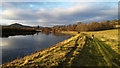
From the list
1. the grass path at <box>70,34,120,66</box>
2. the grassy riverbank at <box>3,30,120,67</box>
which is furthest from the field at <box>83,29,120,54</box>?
the grass path at <box>70,34,120,66</box>

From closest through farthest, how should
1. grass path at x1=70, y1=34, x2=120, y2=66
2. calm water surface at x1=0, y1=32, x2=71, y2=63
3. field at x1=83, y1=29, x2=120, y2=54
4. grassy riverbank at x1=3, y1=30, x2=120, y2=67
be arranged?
grass path at x1=70, y1=34, x2=120, y2=66 → grassy riverbank at x1=3, y1=30, x2=120, y2=67 → calm water surface at x1=0, y1=32, x2=71, y2=63 → field at x1=83, y1=29, x2=120, y2=54

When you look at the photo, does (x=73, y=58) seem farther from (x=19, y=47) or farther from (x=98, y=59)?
(x=19, y=47)

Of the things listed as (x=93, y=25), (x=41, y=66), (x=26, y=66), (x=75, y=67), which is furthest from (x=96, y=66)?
(x=93, y=25)

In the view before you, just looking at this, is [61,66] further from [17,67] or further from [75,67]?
[17,67]

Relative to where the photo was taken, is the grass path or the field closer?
the grass path

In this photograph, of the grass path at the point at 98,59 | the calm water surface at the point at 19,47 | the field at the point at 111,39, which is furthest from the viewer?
the field at the point at 111,39

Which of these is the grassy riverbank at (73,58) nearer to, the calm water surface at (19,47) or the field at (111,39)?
the field at (111,39)

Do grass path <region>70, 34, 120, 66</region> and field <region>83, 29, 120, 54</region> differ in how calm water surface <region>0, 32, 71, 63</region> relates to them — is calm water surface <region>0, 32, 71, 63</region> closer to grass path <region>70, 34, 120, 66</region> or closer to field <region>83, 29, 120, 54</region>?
grass path <region>70, 34, 120, 66</region>

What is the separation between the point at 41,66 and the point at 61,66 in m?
2.44

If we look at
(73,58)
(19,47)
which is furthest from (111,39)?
(19,47)

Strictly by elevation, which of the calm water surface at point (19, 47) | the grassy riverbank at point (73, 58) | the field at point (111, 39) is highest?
the field at point (111, 39)

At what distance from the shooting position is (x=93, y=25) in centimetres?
7406

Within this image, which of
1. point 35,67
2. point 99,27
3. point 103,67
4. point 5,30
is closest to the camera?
point 103,67

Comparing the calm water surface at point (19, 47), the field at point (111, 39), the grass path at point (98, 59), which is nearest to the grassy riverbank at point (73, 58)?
the grass path at point (98, 59)
